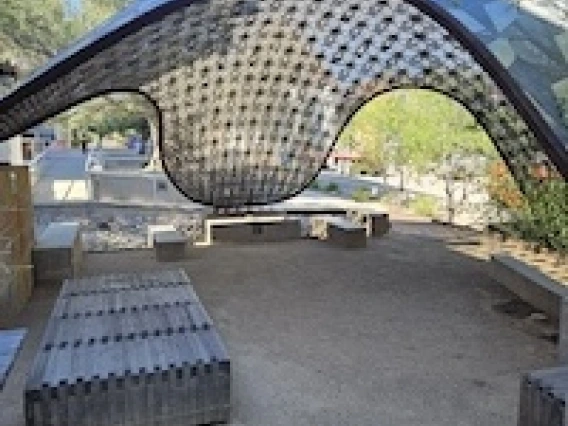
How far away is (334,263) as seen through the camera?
1103 cm

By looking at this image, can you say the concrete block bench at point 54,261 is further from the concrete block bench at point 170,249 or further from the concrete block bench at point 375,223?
the concrete block bench at point 375,223

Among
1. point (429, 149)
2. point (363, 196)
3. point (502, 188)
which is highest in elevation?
point (429, 149)

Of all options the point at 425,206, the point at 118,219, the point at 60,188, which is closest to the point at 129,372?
the point at 118,219

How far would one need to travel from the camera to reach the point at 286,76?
1377 cm

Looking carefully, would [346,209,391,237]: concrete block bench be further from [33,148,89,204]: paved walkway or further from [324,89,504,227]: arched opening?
[33,148,89,204]: paved walkway

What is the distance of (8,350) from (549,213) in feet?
31.7

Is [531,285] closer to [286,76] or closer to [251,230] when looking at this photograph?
[251,230]

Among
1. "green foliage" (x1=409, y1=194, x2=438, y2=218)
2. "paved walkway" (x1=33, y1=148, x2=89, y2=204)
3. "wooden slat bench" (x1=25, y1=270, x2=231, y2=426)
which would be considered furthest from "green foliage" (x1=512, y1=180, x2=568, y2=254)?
"paved walkway" (x1=33, y1=148, x2=89, y2=204)

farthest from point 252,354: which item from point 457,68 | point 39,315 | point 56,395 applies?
point 457,68

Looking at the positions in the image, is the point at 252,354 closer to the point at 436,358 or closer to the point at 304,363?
the point at 304,363

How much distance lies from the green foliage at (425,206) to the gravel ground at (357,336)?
529 centimetres

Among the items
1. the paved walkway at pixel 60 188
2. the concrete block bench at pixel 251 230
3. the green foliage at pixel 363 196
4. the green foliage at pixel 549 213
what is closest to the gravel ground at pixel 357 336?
the concrete block bench at pixel 251 230

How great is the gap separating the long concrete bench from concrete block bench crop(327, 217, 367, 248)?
3.00 meters

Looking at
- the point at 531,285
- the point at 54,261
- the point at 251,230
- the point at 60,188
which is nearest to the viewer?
the point at 531,285
